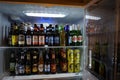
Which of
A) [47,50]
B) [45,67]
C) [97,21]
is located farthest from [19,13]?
[97,21]

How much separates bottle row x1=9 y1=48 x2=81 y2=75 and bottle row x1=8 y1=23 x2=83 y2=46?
135mm

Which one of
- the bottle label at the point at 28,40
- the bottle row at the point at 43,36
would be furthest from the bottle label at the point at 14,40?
the bottle label at the point at 28,40

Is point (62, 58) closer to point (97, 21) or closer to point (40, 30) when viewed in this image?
point (40, 30)

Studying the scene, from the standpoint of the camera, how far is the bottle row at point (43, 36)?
1432 mm

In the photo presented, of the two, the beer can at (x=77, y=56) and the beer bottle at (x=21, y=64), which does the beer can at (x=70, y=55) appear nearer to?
the beer can at (x=77, y=56)

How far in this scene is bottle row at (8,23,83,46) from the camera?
1.43 m

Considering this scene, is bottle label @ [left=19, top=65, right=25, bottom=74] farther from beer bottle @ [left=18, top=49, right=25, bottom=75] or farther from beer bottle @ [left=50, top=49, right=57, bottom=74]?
beer bottle @ [left=50, top=49, right=57, bottom=74]

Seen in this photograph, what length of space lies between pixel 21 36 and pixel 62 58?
0.53 metres

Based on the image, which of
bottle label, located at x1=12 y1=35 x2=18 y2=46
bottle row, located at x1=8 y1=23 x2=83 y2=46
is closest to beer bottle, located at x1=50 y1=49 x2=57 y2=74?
bottle row, located at x1=8 y1=23 x2=83 y2=46

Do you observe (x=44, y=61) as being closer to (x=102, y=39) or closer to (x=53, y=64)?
(x=53, y=64)

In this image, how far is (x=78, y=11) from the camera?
1359 mm

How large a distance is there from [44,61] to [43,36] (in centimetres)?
29

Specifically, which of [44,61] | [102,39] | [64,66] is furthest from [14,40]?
[102,39]

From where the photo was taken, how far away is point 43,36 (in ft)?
4.78
